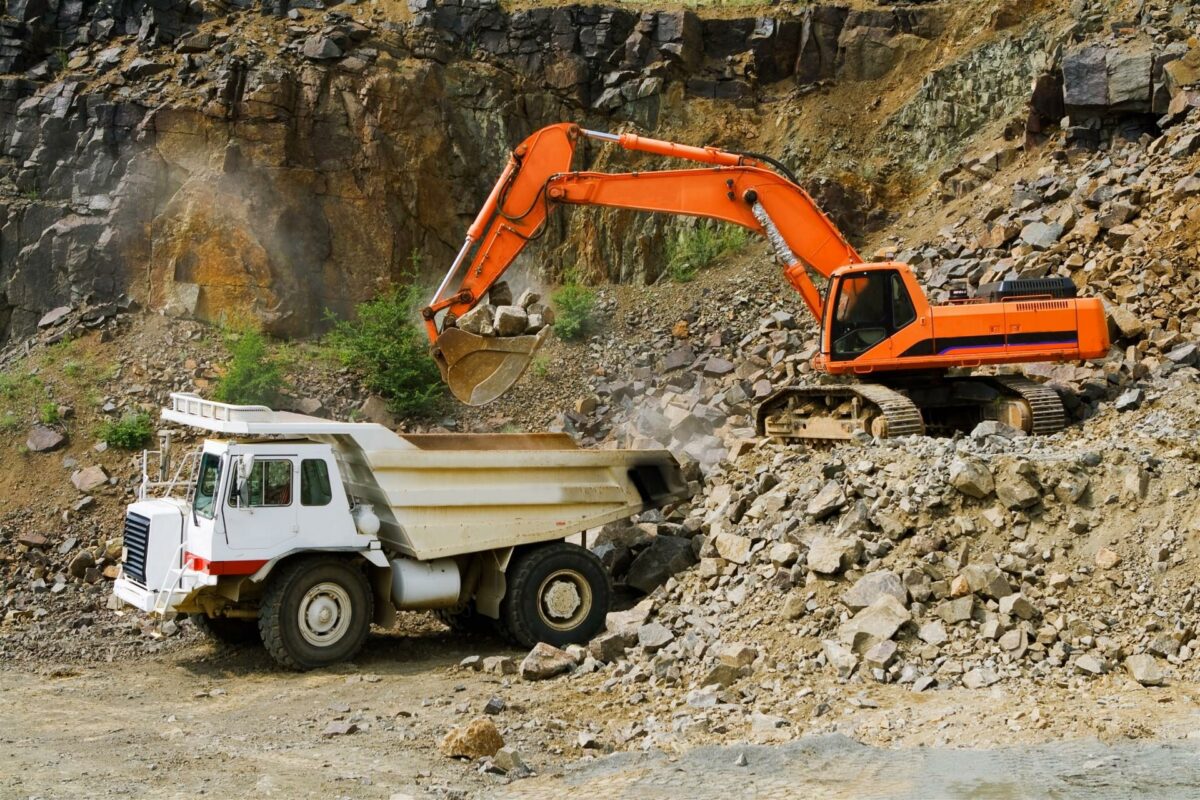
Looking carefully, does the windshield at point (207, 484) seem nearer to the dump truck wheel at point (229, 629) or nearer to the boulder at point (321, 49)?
the dump truck wheel at point (229, 629)

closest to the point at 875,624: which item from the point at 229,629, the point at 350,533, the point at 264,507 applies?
the point at 350,533

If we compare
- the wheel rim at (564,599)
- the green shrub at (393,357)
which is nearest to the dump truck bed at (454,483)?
the wheel rim at (564,599)

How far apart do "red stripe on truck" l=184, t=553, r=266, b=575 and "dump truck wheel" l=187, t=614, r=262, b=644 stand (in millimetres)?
1231

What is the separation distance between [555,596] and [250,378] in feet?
25.5

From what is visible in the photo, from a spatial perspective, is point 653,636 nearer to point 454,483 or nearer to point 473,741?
Answer: point 454,483

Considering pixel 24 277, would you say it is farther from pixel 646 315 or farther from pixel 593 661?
pixel 593 661

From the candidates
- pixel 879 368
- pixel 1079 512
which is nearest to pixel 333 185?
pixel 879 368

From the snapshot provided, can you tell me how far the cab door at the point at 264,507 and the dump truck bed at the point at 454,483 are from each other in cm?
30

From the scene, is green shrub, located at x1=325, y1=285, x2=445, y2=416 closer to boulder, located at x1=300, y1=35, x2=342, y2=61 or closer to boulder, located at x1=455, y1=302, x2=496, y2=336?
boulder, located at x1=455, y1=302, x2=496, y2=336

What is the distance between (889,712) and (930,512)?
7.68 ft

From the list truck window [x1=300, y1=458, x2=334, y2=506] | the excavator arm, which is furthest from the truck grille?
the excavator arm

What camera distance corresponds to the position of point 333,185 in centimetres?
1992

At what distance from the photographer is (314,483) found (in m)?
10.1

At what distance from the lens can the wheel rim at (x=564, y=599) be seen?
10.8 m
